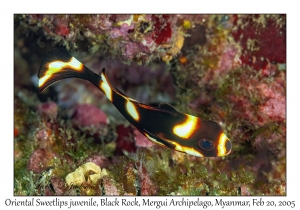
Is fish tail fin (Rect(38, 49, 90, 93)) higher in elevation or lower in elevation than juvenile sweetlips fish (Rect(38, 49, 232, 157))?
higher

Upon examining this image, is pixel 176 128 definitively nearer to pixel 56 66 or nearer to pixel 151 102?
pixel 56 66

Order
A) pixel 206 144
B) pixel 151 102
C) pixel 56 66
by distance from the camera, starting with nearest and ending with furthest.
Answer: pixel 206 144, pixel 56 66, pixel 151 102

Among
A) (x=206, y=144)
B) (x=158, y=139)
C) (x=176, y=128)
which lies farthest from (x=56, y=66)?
(x=206, y=144)

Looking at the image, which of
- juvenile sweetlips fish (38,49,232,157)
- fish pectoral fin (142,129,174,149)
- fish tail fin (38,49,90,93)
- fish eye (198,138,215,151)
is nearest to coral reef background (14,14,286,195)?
fish pectoral fin (142,129,174,149)

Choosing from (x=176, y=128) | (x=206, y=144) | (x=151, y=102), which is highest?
(x=151, y=102)

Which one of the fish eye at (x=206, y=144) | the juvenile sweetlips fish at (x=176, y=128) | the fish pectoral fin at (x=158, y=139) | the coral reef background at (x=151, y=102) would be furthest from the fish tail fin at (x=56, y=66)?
the fish eye at (x=206, y=144)

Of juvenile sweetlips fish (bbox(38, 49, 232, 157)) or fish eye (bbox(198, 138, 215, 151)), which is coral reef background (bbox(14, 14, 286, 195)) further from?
fish eye (bbox(198, 138, 215, 151))

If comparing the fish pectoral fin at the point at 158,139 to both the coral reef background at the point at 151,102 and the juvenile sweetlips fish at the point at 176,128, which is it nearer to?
the juvenile sweetlips fish at the point at 176,128
